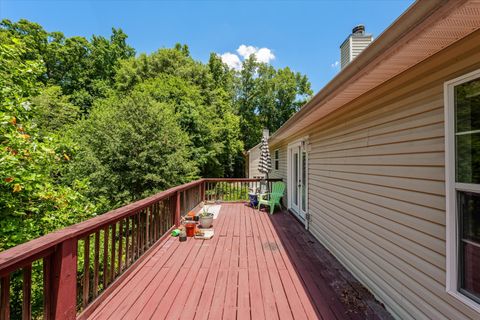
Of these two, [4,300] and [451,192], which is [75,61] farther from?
[451,192]

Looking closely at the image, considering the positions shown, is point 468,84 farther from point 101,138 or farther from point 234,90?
point 234,90

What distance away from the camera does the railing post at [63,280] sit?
5.57 feet

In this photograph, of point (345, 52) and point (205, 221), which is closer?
point (205, 221)

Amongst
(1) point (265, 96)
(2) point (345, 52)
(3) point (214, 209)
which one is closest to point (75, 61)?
(1) point (265, 96)

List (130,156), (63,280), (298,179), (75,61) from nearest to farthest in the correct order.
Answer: (63,280) < (298,179) < (130,156) < (75,61)

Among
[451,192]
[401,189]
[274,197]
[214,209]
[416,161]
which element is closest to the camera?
[451,192]

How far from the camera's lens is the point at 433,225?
5.87 ft

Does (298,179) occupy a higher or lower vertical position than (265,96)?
lower

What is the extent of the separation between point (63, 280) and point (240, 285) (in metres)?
1.70

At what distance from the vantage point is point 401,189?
2158mm

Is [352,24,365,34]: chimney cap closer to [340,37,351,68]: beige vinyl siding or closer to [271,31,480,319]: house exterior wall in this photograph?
[340,37,351,68]: beige vinyl siding

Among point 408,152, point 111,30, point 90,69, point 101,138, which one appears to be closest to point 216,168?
point 101,138

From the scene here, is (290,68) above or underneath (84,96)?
above

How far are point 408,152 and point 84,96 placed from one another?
23316 mm
